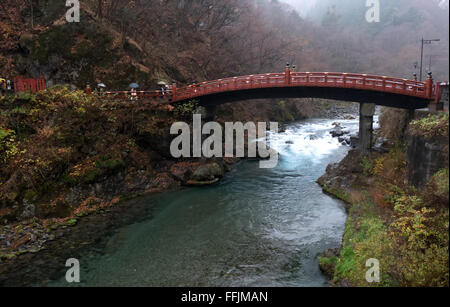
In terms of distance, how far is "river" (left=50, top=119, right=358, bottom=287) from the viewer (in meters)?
13.2

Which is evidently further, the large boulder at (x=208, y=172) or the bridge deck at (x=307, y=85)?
the large boulder at (x=208, y=172)

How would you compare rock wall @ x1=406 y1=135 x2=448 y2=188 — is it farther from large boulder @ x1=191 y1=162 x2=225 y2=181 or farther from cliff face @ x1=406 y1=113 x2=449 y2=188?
large boulder @ x1=191 y1=162 x2=225 y2=181

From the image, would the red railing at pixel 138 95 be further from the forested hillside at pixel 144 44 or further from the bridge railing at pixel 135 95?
the forested hillside at pixel 144 44

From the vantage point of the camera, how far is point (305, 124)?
51906 mm

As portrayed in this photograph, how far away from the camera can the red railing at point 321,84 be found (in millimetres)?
20484

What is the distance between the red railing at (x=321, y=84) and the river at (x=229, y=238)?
7707mm

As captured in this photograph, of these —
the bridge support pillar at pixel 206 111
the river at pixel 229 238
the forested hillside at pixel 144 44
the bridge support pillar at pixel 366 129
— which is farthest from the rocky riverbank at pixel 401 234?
the bridge support pillar at pixel 206 111

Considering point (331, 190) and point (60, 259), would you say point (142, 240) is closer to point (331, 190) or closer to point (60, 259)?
point (60, 259)

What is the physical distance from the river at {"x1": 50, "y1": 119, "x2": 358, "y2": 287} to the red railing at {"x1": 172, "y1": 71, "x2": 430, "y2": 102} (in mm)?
7707

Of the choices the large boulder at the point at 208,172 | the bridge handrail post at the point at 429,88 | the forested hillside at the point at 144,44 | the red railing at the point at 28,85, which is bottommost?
the large boulder at the point at 208,172

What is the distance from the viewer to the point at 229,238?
16531 millimetres

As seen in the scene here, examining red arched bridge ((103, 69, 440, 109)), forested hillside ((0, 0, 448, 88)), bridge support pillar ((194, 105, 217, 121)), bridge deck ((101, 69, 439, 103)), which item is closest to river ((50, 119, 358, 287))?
bridge support pillar ((194, 105, 217, 121))

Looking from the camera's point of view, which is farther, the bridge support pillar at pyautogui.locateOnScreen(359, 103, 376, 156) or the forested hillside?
the forested hillside
